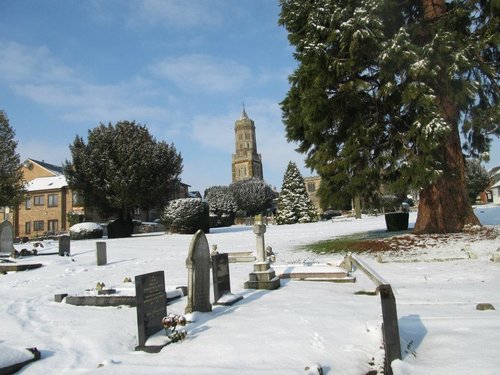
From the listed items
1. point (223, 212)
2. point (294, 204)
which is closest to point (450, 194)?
point (294, 204)

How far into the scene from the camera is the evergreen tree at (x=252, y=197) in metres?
80.2

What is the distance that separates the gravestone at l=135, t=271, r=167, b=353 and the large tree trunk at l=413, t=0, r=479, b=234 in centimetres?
1375

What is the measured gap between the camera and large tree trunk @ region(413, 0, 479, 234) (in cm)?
1672

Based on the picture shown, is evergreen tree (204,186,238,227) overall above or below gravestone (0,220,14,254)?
above

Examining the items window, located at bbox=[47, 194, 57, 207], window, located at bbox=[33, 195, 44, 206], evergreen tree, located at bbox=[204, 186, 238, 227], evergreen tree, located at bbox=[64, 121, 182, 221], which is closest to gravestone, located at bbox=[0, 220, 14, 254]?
evergreen tree, located at bbox=[64, 121, 182, 221]

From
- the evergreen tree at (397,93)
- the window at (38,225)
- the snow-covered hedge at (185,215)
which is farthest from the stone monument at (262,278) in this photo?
the window at (38,225)

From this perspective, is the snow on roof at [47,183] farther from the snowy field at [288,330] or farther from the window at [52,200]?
the snowy field at [288,330]

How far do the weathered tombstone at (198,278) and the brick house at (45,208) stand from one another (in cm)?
4899

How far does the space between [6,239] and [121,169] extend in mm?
12768

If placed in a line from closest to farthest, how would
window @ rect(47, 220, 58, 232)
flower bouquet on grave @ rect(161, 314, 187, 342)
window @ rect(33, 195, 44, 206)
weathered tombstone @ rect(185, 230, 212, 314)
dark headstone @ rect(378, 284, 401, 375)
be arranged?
dark headstone @ rect(378, 284, 401, 375), flower bouquet on grave @ rect(161, 314, 187, 342), weathered tombstone @ rect(185, 230, 212, 314), window @ rect(47, 220, 58, 232), window @ rect(33, 195, 44, 206)

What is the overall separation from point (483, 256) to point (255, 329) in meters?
10.1

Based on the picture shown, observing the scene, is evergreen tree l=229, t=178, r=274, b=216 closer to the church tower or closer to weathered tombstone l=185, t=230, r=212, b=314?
the church tower

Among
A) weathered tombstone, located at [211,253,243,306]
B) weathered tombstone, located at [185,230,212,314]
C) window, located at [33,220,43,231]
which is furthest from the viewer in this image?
window, located at [33,220,43,231]

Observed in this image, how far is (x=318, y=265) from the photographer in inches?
489
